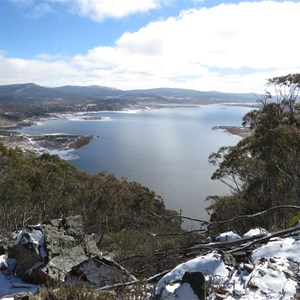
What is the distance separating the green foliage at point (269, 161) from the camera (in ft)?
45.3

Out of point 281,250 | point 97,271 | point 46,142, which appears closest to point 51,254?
point 97,271

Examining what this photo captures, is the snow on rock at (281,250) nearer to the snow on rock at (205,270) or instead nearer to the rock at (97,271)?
the snow on rock at (205,270)

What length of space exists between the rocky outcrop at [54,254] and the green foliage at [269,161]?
26.7 ft

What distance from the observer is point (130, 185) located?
28.5m

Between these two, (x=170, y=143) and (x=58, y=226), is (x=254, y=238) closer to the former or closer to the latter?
(x=58, y=226)

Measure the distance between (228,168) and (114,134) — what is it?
67.6 m

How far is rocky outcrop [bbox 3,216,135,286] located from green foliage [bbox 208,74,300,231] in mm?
8129

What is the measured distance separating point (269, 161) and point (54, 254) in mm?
12129

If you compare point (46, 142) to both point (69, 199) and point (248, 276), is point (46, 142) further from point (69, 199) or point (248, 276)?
point (248, 276)

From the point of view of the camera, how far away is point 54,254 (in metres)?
6.39

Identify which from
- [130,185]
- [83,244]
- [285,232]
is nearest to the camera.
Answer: [285,232]

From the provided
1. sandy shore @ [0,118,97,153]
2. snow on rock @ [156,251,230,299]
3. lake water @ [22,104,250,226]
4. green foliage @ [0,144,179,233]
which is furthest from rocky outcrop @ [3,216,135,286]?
sandy shore @ [0,118,97,153]

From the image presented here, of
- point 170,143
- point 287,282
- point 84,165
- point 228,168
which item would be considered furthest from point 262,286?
point 170,143

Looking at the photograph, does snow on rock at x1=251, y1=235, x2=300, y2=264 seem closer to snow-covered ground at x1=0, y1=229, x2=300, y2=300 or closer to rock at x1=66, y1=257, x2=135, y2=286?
snow-covered ground at x1=0, y1=229, x2=300, y2=300
